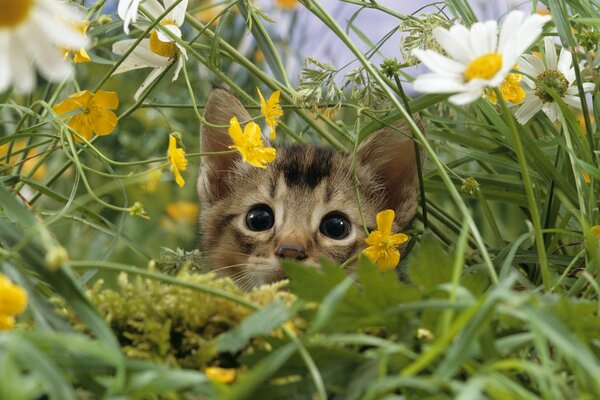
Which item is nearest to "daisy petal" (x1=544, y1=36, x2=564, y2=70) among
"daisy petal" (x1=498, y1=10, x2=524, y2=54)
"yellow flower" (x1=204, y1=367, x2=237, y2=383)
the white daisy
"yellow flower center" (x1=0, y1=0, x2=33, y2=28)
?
the white daisy

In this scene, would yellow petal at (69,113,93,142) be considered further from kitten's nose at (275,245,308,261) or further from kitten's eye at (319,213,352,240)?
A: kitten's eye at (319,213,352,240)

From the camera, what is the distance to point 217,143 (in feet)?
6.98

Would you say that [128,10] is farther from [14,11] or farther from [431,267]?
[431,267]

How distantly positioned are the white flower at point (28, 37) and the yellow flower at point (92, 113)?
28.6 inches

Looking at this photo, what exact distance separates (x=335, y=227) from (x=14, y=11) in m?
1.20

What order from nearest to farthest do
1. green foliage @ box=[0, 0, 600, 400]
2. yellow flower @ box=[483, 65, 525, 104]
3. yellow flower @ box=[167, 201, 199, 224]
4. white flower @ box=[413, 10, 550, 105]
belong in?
green foliage @ box=[0, 0, 600, 400]
white flower @ box=[413, 10, 550, 105]
yellow flower @ box=[483, 65, 525, 104]
yellow flower @ box=[167, 201, 199, 224]

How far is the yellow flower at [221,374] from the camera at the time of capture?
0.97 meters

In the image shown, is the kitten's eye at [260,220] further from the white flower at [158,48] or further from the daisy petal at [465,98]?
the daisy petal at [465,98]

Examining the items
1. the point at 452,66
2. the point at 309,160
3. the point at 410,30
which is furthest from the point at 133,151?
the point at 452,66

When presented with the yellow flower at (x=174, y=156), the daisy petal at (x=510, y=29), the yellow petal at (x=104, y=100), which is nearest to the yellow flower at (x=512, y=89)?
the daisy petal at (x=510, y=29)

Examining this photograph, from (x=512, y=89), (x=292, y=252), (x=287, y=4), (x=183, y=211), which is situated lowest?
(x=183, y=211)

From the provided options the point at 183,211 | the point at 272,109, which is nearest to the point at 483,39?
the point at 272,109

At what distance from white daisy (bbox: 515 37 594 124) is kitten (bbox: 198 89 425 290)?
273 mm

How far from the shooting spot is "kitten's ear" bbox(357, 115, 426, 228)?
2023 mm
